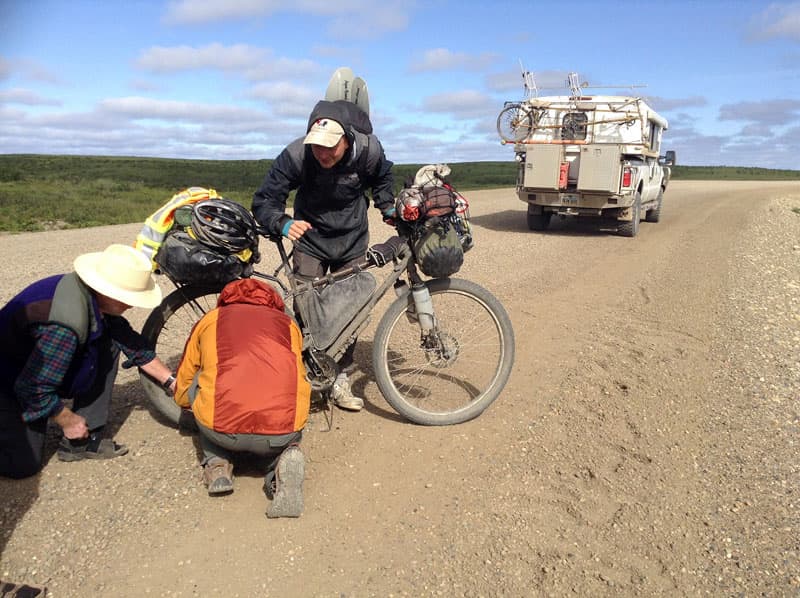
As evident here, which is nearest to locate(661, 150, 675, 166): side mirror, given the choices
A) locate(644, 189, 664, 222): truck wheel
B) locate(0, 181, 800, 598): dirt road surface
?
locate(644, 189, 664, 222): truck wheel

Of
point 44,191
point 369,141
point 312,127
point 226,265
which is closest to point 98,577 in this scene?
point 226,265

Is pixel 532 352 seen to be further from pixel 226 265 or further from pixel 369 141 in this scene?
pixel 226 265

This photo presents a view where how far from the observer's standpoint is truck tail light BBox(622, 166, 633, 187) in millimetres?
12898

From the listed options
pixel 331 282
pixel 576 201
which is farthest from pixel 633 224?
pixel 331 282

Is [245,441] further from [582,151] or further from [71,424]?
[582,151]

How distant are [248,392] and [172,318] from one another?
134 cm

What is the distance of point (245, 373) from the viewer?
10.1 feet

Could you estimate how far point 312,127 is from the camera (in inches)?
148

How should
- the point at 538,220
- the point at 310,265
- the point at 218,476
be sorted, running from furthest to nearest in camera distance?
the point at 538,220, the point at 310,265, the point at 218,476

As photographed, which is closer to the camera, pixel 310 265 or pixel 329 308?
pixel 329 308

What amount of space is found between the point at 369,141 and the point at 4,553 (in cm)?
309

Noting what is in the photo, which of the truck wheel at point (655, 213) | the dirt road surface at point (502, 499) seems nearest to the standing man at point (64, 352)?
the dirt road surface at point (502, 499)

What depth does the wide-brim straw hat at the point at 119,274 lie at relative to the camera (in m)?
3.21

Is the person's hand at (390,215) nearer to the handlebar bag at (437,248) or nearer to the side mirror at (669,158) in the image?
the handlebar bag at (437,248)
